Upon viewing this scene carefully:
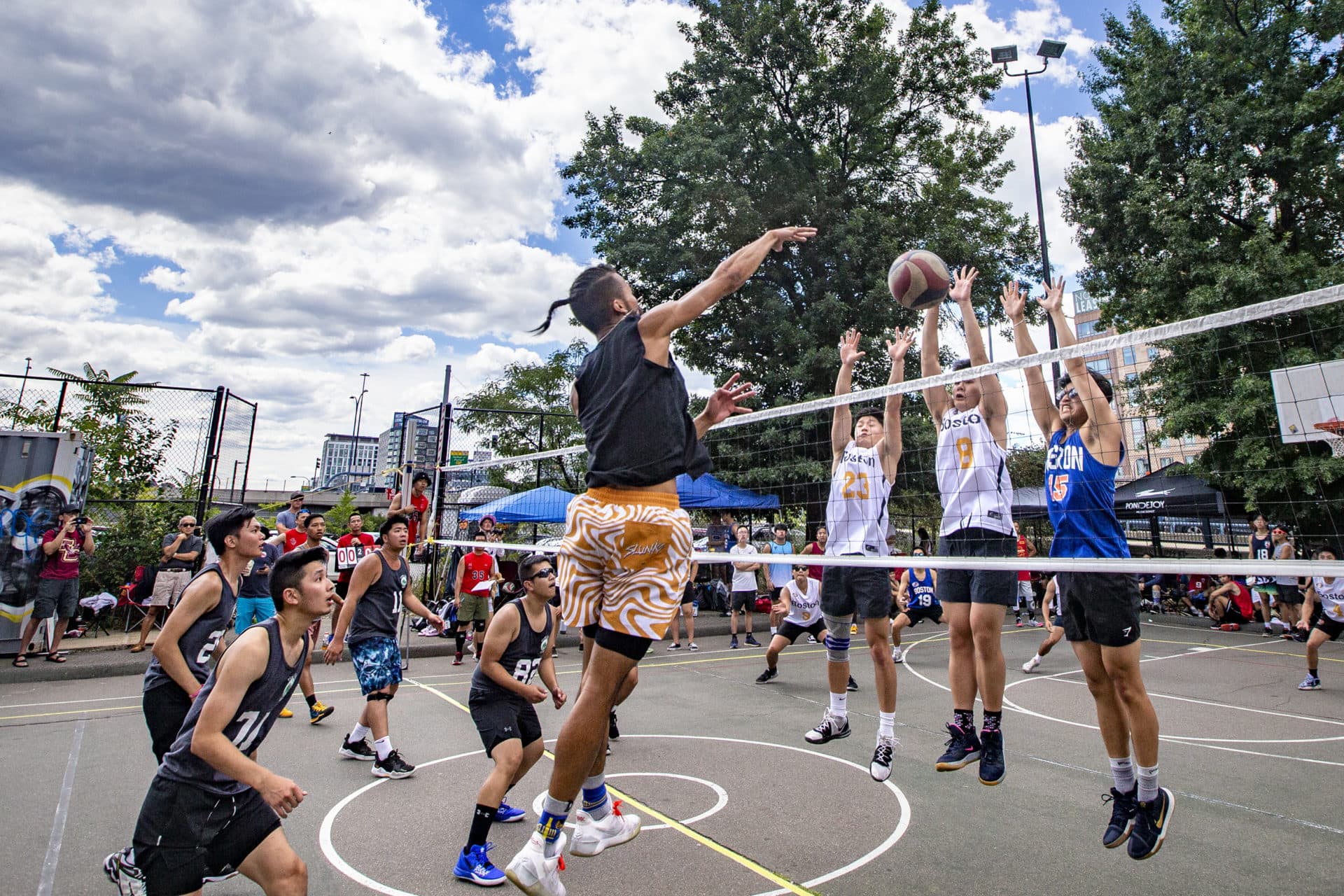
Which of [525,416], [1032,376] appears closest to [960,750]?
[1032,376]

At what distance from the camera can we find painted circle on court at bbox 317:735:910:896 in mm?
3877

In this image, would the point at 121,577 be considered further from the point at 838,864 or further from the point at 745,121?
the point at 745,121

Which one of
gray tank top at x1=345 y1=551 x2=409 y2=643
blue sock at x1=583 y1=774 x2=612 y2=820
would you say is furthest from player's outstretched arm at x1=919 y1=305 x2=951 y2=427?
gray tank top at x1=345 y1=551 x2=409 y2=643

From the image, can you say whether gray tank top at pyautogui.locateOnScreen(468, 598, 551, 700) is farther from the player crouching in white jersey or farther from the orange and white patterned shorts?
the orange and white patterned shorts

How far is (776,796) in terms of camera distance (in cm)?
518

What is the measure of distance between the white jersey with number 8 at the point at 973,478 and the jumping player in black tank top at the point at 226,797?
357cm

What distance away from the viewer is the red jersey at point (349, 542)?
10664mm

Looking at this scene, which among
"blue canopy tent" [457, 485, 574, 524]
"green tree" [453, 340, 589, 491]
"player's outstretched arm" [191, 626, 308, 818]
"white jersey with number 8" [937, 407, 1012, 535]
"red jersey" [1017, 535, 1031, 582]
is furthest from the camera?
"green tree" [453, 340, 589, 491]

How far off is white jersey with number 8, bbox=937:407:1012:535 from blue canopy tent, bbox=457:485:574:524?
1039cm

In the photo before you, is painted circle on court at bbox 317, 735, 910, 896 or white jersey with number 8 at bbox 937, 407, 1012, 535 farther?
white jersey with number 8 at bbox 937, 407, 1012, 535

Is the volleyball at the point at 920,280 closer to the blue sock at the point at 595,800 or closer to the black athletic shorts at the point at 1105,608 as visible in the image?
the black athletic shorts at the point at 1105,608

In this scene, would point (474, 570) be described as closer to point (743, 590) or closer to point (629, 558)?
point (743, 590)

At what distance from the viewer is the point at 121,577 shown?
12.1m

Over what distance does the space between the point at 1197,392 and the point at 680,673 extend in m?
11.8
